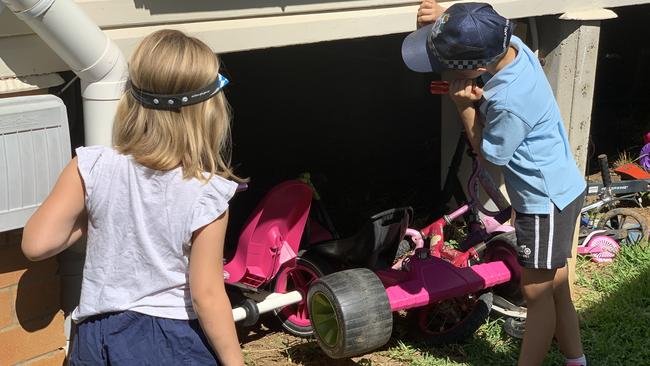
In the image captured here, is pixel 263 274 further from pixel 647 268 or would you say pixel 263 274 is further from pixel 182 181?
pixel 647 268

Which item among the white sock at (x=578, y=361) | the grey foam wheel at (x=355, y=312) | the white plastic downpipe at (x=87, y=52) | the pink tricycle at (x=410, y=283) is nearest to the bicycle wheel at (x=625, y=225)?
the pink tricycle at (x=410, y=283)

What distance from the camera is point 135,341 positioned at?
224 cm

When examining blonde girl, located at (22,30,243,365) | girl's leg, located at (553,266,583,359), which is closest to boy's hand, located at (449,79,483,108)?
girl's leg, located at (553,266,583,359)

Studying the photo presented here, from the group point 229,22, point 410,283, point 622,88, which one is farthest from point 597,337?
point 622,88

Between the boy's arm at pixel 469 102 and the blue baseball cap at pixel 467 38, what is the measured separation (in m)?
0.07

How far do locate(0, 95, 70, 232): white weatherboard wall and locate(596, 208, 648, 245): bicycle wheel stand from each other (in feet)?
11.3

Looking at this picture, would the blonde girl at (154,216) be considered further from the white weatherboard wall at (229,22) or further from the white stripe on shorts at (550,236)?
the white stripe on shorts at (550,236)

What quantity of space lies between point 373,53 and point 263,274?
569 centimetres

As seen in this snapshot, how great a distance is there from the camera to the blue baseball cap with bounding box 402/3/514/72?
2912 mm

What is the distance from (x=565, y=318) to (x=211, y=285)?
1791mm

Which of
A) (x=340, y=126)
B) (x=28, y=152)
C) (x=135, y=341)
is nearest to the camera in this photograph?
(x=135, y=341)

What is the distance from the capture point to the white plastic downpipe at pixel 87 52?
245 cm

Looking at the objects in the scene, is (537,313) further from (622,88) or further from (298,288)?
(622,88)

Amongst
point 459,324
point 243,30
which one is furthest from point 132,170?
point 459,324
